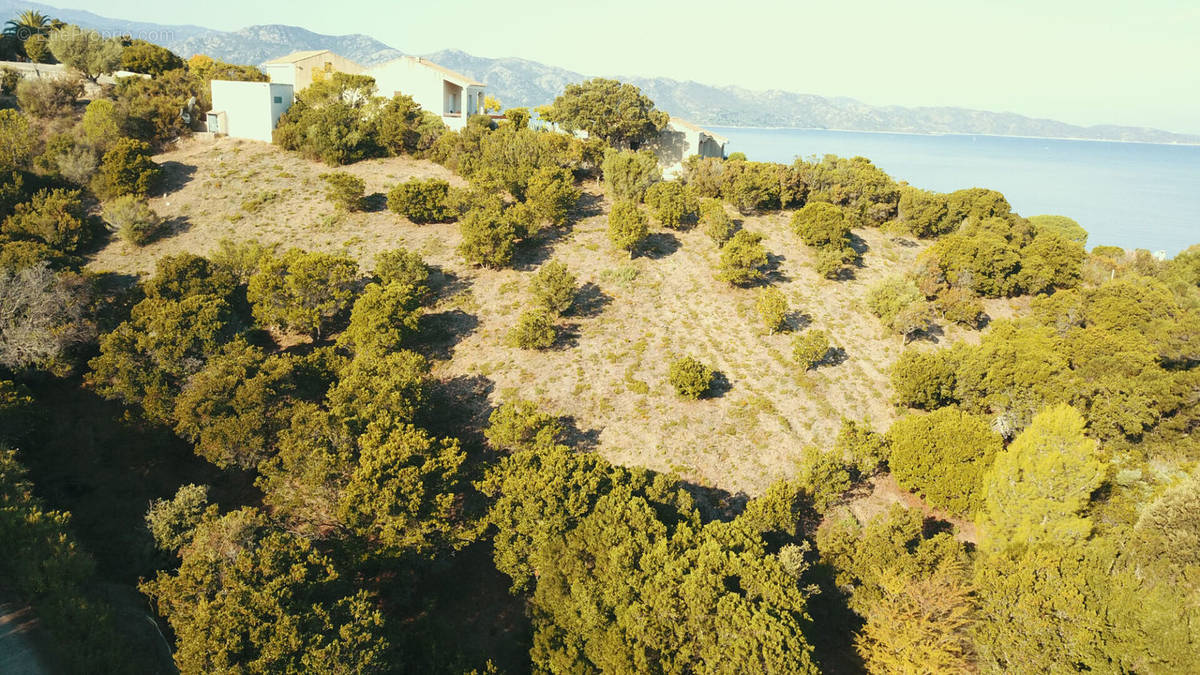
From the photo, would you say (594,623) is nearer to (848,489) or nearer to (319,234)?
(848,489)

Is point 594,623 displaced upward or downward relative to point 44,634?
upward

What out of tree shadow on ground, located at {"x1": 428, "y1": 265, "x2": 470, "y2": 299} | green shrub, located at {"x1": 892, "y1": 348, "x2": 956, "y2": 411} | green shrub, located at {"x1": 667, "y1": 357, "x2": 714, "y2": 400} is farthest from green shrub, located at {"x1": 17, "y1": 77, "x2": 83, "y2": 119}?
green shrub, located at {"x1": 892, "y1": 348, "x2": 956, "y2": 411}

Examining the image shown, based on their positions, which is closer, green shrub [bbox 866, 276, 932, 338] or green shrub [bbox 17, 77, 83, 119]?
green shrub [bbox 866, 276, 932, 338]

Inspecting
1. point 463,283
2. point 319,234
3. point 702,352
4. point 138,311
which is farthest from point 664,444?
point 319,234

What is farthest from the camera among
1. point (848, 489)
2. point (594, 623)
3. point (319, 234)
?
point (319, 234)

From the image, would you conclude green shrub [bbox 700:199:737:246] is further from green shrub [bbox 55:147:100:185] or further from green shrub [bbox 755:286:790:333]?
green shrub [bbox 55:147:100:185]

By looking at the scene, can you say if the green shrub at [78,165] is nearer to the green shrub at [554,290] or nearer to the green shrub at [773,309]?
the green shrub at [554,290]

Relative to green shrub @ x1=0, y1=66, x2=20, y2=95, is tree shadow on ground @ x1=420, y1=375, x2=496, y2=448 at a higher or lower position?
lower

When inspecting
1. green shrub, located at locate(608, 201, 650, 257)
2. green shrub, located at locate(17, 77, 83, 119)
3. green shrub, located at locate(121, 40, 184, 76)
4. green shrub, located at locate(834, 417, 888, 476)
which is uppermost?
green shrub, located at locate(121, 40, 184, 76)
